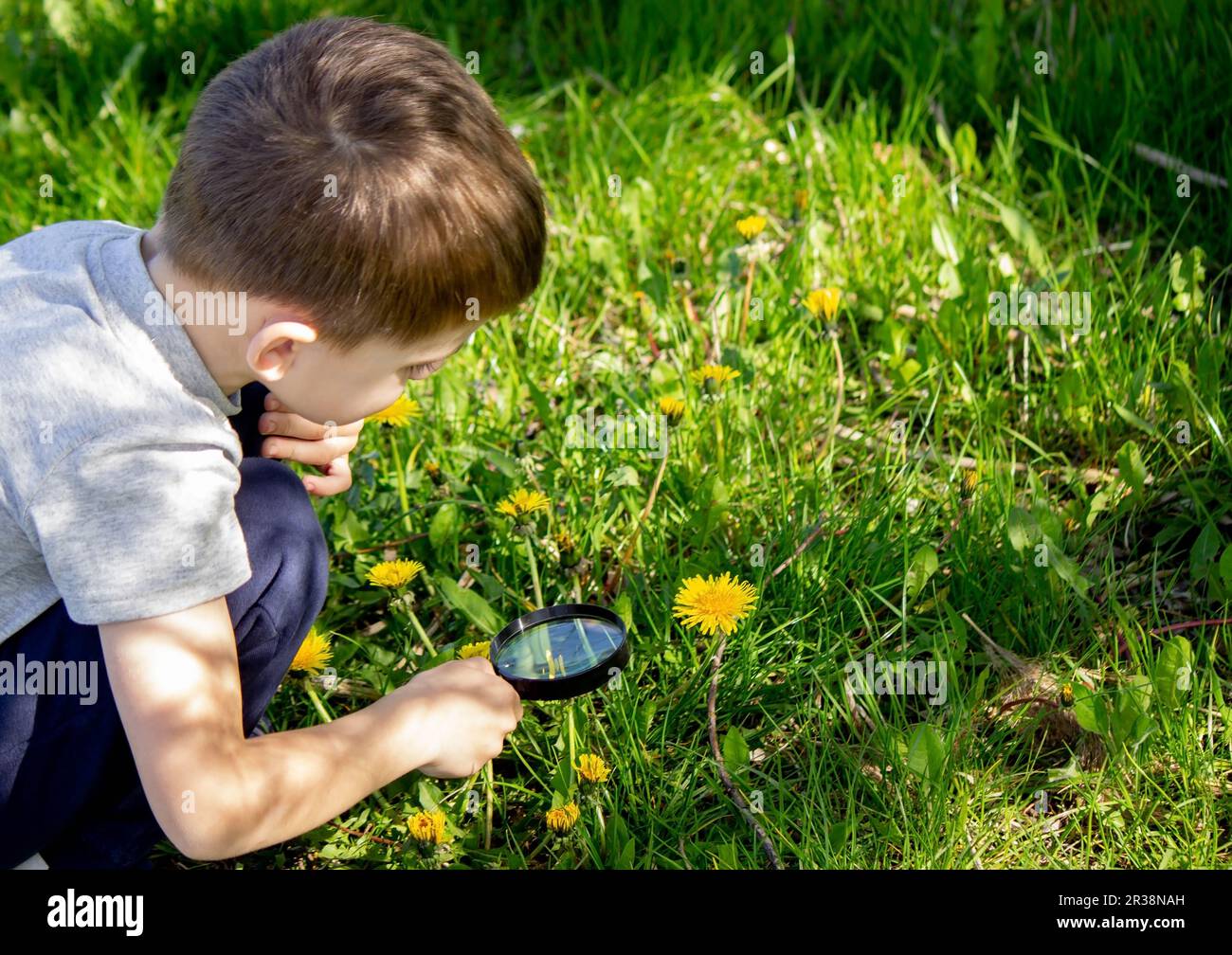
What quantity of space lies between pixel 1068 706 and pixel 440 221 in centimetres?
114

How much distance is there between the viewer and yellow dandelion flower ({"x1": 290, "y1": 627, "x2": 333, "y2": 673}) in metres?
1.96

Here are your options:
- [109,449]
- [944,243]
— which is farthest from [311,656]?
[944,243]

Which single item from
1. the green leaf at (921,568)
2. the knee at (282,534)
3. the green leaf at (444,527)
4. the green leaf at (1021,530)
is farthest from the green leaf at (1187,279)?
the knee at (282,534)

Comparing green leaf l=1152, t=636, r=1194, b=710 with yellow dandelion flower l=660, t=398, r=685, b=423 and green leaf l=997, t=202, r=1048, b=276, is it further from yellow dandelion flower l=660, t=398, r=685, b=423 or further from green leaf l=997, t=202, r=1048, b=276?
green leaf l=997, t=202, r=1048, b=276

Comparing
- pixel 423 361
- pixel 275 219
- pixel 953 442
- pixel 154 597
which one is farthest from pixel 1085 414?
pixel 154 597

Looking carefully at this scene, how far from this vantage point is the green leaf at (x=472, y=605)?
2.10 m

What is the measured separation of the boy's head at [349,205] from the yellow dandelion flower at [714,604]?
554 mm

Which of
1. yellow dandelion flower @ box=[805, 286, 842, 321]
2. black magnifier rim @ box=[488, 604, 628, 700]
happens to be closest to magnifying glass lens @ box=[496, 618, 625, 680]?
black magnifier rim @ box=[488, 604, 628, 700]

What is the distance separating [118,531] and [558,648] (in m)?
→ 0.72

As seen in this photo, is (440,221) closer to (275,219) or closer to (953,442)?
(275,219)

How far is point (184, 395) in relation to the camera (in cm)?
155

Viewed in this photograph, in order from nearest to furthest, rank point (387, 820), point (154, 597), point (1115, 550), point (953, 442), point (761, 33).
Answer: point (154, 597)
point (387, 820)
point (1115, 550)
point (953, 442)
point (761, 33)

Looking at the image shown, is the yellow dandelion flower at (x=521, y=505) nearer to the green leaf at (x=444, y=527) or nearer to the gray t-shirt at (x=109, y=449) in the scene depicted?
the green leaf at (x=444, y=527)

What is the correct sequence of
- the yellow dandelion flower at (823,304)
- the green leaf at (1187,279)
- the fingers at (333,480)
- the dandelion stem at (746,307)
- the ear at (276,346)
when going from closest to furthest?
the ear at (276,346)
the fingers at (333,480)
the yellow dandelion flower at (823,304)
the green leaf at (1187,279)
the dandelion stem at (746,307)
